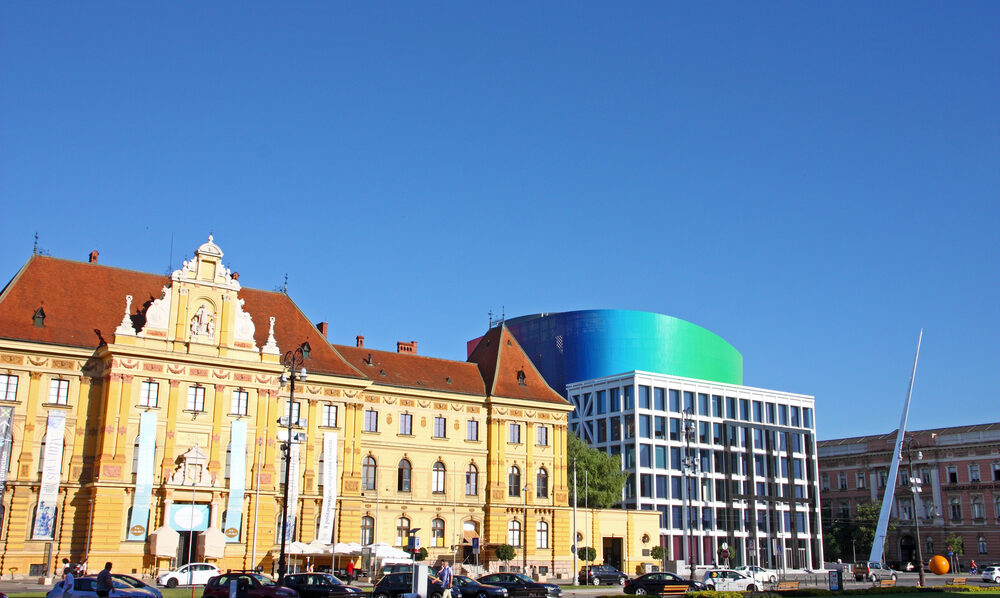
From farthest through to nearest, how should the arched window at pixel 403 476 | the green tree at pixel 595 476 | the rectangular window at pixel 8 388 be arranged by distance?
1. the green tree at pixel 595 476
2. the arched window at pixel 403 476
3. the rectangular window at pixel 8 388

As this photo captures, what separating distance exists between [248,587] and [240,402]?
1102 inches

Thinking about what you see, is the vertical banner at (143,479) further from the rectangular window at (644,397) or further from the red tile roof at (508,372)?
the rectangular window at (644,397)

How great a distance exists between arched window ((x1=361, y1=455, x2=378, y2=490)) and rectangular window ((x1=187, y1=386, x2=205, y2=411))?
1220 centimetres

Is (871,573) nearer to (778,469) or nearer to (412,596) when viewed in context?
(778,469)

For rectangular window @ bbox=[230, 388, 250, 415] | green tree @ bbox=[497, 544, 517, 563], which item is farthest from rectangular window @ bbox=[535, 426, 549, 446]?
rectangular window @ bbox=[230, 388, 250, 415]

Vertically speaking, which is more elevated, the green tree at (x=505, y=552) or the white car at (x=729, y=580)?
the green tree at (x=505, y=552)

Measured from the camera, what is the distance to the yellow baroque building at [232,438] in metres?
57.7

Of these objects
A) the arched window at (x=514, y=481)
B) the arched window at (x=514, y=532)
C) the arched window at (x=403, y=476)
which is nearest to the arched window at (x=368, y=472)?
the arched window at (x=403, y=476)

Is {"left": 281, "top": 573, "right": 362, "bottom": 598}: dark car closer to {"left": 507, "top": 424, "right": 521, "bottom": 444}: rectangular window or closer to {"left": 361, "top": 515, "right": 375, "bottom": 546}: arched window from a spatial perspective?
{"left": 361, "top": 515, "right": 375, "bottom": 546}: arched window

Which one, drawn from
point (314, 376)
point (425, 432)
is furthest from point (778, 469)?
point (314, 376)

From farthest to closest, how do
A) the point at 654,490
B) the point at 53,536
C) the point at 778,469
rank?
1. the point at 778,469
2. the point at 654,490
3. the point at 53,536

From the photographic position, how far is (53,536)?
5672 cm

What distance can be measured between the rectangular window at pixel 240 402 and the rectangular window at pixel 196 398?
2.01 meters

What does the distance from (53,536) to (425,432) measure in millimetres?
25593
